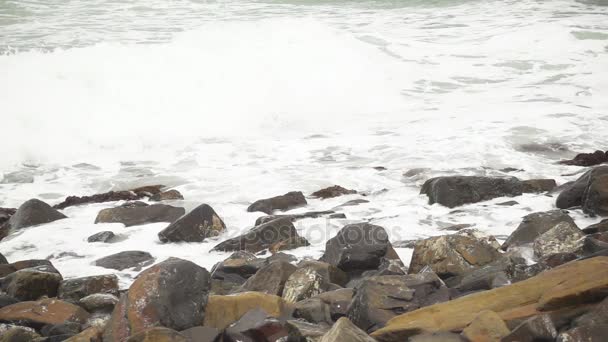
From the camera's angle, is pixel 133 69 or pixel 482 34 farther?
pixel 482 34

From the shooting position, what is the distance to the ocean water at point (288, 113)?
6527 millimetres

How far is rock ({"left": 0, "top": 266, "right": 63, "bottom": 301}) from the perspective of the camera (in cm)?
439

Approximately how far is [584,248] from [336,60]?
1095 centimetres

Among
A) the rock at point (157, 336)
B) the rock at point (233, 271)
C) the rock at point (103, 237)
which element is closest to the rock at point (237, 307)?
the rock at point (157, 336)

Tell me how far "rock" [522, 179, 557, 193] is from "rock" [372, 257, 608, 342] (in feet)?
10.6

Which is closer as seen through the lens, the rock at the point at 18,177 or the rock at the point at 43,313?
the rock at the point at 43,313

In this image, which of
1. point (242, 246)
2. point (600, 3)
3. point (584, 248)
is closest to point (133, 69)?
point (242, 246)

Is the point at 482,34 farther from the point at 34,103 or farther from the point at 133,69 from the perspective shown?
the point at 34,103

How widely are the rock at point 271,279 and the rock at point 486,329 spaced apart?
56.9 inches

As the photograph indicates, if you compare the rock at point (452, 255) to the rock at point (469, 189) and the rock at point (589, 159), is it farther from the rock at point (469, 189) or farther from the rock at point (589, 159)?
the rock at point (589, 159)

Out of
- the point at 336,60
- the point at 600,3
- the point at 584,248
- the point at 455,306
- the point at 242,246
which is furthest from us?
the point at 600,3

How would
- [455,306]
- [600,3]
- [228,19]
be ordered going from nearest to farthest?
1. [455,306]
2. [228,19]
3. [600,3]

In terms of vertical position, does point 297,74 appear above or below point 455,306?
below

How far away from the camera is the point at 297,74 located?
45.5ft
